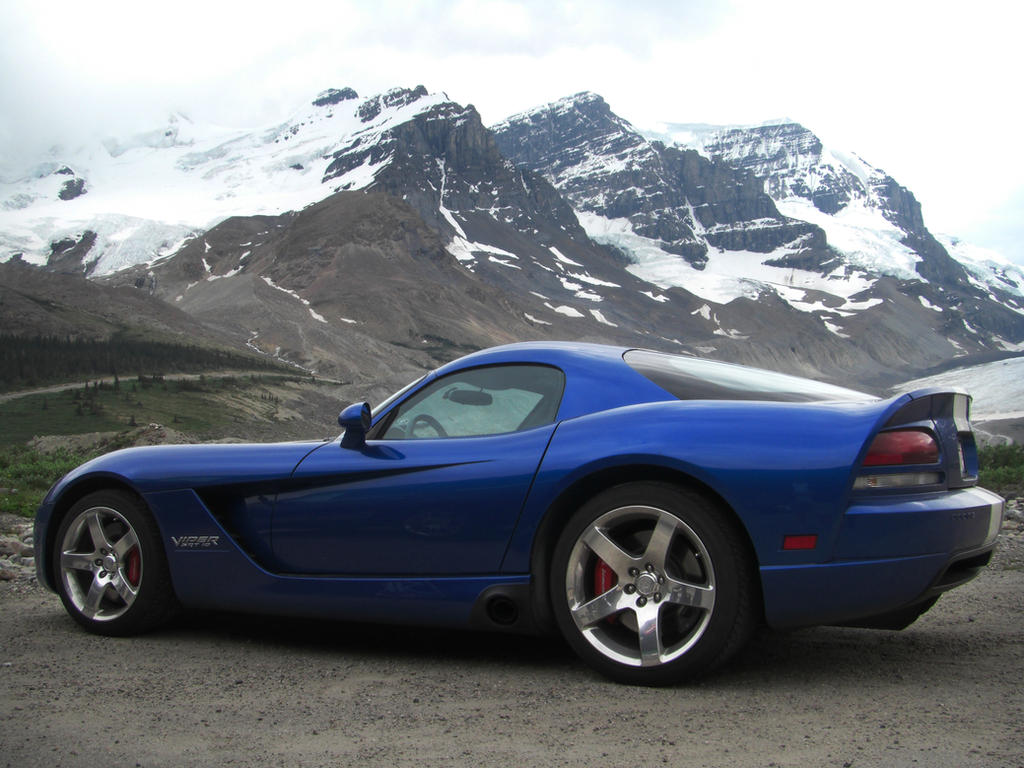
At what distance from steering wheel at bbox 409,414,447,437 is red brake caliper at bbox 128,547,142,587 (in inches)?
56.4

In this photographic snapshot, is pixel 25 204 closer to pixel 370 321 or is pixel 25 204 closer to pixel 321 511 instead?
pixel 370 321

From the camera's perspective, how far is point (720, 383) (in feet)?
12.2

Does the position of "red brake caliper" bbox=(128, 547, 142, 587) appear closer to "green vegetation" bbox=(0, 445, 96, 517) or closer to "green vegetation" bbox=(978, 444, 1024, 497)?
"green vegetation" bbox=(0, 445, 96, 517)

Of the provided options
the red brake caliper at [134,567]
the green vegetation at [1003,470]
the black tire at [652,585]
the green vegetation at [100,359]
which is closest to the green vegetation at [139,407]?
the green vegetation at [100,359]

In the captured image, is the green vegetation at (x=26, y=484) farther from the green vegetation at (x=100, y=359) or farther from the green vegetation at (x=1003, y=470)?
the green vegetation at (x=100, y=359)

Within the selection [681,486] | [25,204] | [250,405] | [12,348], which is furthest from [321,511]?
[25,204]

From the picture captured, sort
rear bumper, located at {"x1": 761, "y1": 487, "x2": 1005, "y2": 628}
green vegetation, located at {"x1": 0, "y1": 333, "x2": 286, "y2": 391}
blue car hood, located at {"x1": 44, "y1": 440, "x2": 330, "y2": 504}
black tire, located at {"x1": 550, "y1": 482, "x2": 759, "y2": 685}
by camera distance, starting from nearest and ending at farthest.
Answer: rear bumper, located at {"x1": 761, "y1": 487, "x2": 1005, "y2": 628} < black tire, located at {"x1": 550, "y1": 482, "x2": 759, "y2": 685} < blue car hood, located at {"x1": 44, "y1": 440, "x2": 330, "y2": 504} < green vegetation, located at {"x1": 0, "y1": 333, "x2": 286, "y2": 391}

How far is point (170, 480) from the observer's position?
4238 millimetres

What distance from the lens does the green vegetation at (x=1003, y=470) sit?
1121cm

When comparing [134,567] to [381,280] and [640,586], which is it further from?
[381,280]

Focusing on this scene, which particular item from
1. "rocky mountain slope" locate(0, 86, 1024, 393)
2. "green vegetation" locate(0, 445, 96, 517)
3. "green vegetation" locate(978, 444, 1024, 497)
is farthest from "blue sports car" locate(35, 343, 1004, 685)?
"rocky mountain slope" locate(0, 86, 1024, 393)

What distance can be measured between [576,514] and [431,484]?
1.98 ft

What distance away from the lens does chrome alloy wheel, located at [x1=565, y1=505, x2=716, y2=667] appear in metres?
3.17

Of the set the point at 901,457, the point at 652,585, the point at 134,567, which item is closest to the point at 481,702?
the point at 652,585
